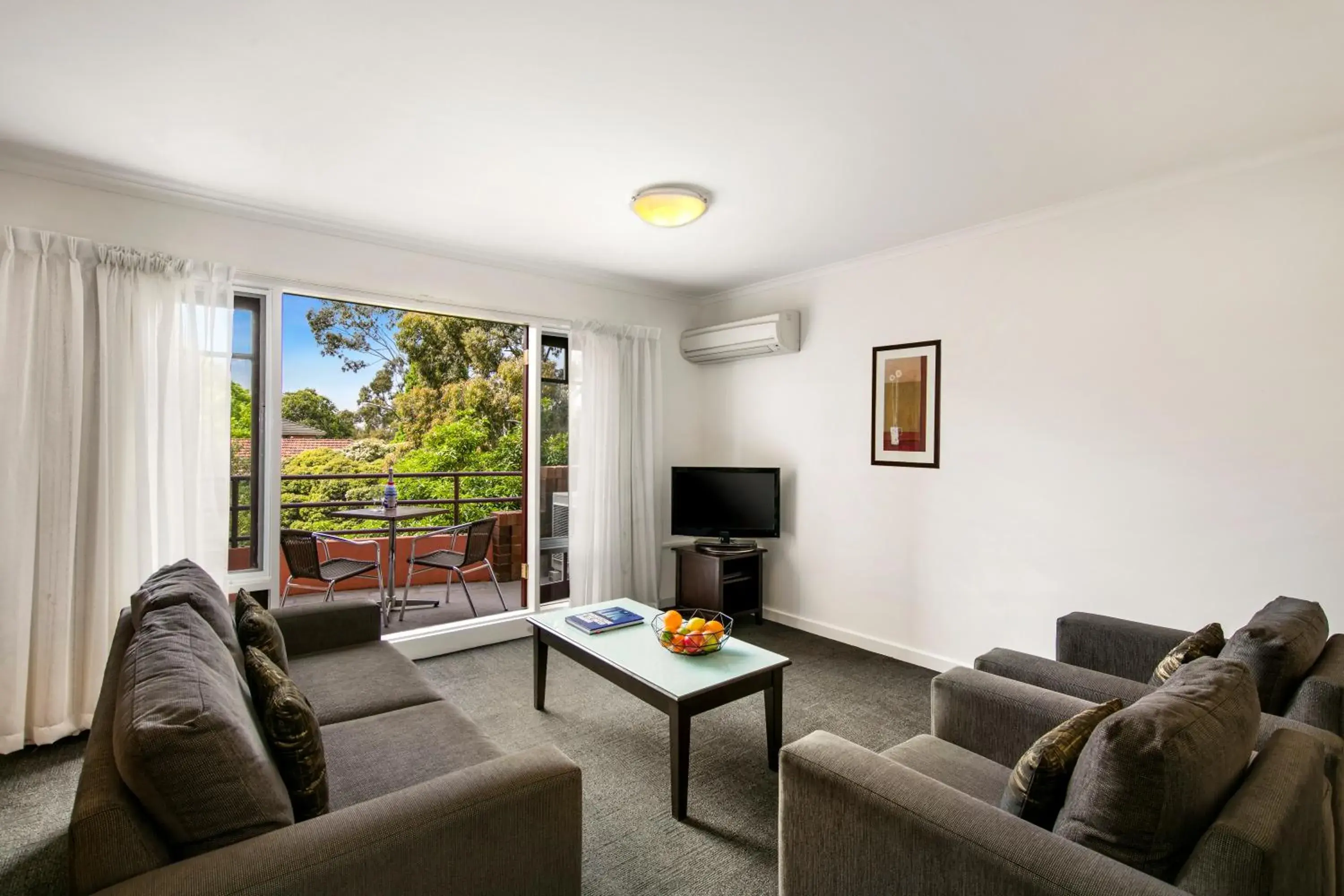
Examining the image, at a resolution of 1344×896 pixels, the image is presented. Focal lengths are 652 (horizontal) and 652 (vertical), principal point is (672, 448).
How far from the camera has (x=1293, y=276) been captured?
8.44 feet

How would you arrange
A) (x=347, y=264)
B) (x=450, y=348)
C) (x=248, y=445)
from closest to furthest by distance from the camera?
(x=248, y=445), (x=347, y=264), (x=450, y=348)

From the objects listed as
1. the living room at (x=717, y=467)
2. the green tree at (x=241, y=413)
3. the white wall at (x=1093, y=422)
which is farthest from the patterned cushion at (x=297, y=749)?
the white wall at (x=1093, y=422)

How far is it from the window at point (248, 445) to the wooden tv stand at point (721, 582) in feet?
8.34

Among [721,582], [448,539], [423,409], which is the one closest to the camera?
[721,582]

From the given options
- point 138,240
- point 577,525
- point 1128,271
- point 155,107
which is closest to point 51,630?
point 138,240

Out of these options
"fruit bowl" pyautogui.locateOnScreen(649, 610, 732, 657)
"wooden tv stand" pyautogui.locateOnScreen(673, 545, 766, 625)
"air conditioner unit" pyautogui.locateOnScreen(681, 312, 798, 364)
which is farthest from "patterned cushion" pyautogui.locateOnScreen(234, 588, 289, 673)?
"air conditioner unit" pyautogui.locateOnScreen(681, 312, 798, 364)

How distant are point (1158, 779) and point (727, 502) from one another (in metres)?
3.52

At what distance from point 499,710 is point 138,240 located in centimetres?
277

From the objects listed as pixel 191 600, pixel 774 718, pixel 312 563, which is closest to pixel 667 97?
pixel 191 600

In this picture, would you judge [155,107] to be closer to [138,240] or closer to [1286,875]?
[138,240]

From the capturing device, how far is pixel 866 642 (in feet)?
13.4

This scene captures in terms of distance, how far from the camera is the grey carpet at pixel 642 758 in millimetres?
2029

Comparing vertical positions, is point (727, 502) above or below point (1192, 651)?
above

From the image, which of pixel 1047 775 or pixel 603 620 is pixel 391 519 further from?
pixel 1047 775
